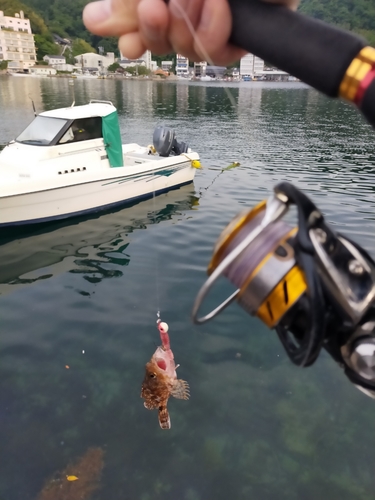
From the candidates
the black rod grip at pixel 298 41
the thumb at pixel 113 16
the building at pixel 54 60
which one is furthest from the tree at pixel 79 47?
the black rod grip at pixel 298 41

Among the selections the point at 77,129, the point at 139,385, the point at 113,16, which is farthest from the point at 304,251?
the point at 77,129

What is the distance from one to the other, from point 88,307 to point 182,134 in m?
21.2

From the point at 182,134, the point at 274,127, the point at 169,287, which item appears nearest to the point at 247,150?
the point at 182,134

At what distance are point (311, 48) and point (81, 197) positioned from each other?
10.1 m

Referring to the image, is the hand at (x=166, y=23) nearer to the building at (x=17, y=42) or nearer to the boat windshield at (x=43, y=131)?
the boat windshield at (x=43, y=131)

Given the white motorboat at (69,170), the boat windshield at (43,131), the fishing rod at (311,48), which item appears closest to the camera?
the fishing rod at (311,48)

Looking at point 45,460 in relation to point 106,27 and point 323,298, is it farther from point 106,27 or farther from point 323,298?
point 106,27

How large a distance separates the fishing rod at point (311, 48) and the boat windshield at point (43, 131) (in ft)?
34.0

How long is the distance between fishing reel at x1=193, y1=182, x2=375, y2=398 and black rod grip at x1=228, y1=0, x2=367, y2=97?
1.33ft

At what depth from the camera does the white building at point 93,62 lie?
16123 centimetres

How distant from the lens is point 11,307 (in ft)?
24.5

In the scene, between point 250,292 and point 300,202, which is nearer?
point 300,202

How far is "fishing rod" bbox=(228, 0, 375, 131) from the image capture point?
1.40 metres

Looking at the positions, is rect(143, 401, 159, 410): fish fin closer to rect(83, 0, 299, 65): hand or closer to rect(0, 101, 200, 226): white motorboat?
rect(83, 0, 299, 65): hand
